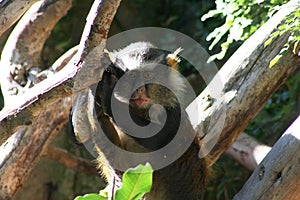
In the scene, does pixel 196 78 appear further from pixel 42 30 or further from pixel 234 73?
pixel 234 73

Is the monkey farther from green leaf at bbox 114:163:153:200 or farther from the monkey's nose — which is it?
green leaf at bbox 114:163:153:200

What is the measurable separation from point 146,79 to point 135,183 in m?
0.90

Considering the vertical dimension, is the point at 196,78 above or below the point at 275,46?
below

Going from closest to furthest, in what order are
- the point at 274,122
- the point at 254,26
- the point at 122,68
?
1. the point at 122,68
2. the point at 254,26
3. the point at 274,122

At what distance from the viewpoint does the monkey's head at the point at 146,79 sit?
9.73 feet

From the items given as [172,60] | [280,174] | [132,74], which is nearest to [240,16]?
[172,60]

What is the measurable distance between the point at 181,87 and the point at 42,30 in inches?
58.5

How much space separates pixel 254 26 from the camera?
3.71 metres

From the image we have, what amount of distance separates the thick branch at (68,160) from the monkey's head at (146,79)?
5.45ft

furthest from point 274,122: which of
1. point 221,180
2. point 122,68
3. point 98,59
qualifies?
point 98,59

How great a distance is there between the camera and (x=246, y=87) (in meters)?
3.30

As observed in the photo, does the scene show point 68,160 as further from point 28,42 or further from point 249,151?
point 249,151

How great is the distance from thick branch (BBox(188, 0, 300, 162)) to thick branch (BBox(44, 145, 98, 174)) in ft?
5.44

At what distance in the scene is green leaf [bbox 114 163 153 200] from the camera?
221cm
